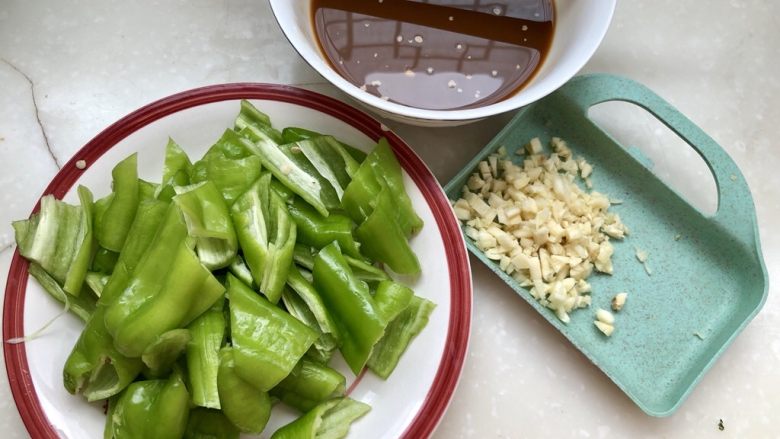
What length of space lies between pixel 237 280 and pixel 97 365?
0.24 meters

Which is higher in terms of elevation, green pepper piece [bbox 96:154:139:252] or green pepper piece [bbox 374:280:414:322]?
green pepper piece [bbox 374:280:414:322]

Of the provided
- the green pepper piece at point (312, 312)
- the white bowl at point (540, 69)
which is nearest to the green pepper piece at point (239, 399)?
the green pepper piece at point (312, 312)

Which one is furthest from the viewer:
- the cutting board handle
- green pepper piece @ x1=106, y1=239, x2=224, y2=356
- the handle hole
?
the handle hole

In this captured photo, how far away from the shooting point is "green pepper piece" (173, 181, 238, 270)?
0.99 m

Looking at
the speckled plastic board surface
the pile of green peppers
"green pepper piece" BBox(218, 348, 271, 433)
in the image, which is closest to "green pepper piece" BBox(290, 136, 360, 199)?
the pile of green peppers

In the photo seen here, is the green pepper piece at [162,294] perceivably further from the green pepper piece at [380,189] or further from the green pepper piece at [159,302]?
the green pepper piece at [380,189]

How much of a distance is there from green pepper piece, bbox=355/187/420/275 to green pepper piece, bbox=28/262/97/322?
456 millimetres

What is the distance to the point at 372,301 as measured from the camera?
1026 millimetres

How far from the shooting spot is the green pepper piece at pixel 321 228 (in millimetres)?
1087

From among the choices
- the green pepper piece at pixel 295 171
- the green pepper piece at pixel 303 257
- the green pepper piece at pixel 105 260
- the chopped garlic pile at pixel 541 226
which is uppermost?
Result: the chopped garlic pile at pixel 541 226

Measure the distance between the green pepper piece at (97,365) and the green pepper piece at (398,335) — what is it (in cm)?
37

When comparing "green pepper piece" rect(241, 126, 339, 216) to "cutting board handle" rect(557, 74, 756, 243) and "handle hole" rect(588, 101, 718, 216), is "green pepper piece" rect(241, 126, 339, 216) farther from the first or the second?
"handle hole" rect(588, 101, 718, 216)

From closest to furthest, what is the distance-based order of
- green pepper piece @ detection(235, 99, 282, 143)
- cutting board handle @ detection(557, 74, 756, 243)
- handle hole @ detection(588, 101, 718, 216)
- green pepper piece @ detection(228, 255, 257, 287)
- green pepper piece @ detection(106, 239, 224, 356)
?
green pepper piece @ detection(106, 239, 224, 356), green pepper piece @ detection(228, 255, 257, 287), green pepper piece @ detection(235, 99, 282, 143), cutting board handle @ detection(557, 74, 756, 243), handle hole @ detection(588, 101, 718, 216)

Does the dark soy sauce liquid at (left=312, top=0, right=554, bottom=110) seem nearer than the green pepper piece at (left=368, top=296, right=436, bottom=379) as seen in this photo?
No
